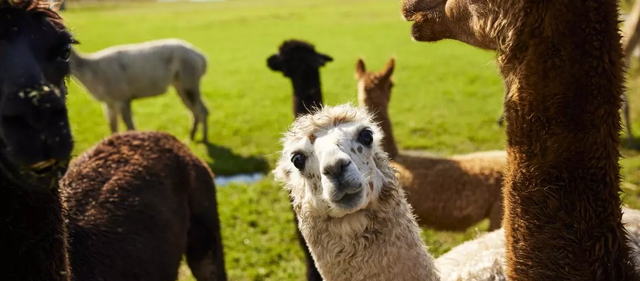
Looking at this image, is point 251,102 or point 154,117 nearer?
point 154,117

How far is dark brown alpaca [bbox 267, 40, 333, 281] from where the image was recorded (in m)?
4.59

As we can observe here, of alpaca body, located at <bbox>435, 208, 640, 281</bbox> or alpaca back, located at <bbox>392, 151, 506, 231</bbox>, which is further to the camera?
alpaca back, located at <bbox>392, 151, 506, 231</bbox>

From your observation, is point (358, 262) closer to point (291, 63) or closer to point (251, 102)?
point (291, 63)

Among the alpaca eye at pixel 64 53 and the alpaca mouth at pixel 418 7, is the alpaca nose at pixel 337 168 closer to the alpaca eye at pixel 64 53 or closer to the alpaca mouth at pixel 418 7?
the alpaca mouth at pixel 418 7

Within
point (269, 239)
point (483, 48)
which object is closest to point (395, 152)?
point (269, 239)

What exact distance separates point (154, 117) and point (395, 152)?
319 inches

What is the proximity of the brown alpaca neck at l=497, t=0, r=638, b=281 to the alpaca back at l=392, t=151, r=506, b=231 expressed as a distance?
98.9 inches

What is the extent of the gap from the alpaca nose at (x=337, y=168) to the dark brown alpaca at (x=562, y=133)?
611mm

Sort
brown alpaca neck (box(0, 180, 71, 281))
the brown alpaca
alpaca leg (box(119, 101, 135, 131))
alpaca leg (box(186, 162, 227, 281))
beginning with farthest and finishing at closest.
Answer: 1. alpaca leg (box(119, 101, 135, 131))
2. the brown alpaca
3. alpaca leg (box(186, 162, 227, 281))
4. brown alpaca neck (box(0, 180, 71, 281))

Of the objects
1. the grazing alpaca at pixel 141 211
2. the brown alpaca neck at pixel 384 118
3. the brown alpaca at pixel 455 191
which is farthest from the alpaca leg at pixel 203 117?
the grazing alpaca at pixel 141 211

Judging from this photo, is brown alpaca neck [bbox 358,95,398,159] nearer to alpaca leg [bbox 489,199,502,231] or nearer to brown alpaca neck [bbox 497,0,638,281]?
alpaca leg [bbox 489,199,502,231]

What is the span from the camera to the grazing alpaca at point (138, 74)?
923cm

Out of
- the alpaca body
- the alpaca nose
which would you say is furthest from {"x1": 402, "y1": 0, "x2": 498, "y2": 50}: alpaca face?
the alpaca body

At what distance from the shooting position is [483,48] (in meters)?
1.91
